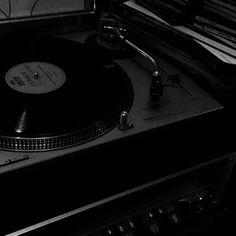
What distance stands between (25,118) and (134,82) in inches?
12.5

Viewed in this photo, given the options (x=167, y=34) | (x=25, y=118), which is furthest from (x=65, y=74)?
(x=167, y=34)

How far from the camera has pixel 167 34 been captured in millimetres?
1019

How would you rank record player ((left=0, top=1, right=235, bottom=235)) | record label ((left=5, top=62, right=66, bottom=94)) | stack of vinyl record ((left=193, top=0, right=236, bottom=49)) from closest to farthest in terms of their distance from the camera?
record player ((left=0, top=1, right=235, bottom=235)) < record label ((left=5, top=62, right=66, bottom=94)) < stack of vinyl record ((left=193, top=0, right=236, bottom=49))

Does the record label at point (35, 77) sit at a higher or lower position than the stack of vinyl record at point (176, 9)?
lower

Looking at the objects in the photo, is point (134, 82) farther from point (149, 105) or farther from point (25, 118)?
point (25, 118)

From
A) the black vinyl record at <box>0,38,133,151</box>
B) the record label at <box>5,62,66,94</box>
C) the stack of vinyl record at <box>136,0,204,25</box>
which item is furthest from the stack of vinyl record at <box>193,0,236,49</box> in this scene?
the record label at <box>5,62,66,94</box>

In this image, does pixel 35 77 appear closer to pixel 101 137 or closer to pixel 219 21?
pixel 101 137

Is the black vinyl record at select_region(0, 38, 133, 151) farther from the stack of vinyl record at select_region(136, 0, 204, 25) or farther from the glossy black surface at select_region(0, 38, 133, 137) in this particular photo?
the stack of vinyl record at select_region(136, 0, 204, 25)

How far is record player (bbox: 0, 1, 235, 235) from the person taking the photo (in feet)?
2.36

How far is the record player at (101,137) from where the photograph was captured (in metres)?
0.72

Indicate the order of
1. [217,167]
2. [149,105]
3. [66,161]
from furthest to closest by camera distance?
1. [217,167]
2. [149,105]
3. [66,161]

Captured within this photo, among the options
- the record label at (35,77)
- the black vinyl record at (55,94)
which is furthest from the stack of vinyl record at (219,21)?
the record label at (35,77)

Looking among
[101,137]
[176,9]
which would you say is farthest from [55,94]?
[176,9]

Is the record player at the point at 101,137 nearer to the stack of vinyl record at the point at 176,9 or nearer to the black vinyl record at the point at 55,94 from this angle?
the black vinyl record at the point at 55,94
